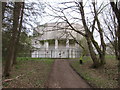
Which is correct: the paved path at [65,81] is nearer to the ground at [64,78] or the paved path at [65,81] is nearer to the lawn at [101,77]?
the ground at [64,78]

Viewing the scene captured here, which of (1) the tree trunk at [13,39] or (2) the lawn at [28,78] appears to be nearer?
(2) the lawn at [28,78]

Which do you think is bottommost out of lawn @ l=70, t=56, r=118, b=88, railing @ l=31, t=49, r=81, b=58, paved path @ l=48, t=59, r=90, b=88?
paved path @ l=48, t=59, r=90, b=88

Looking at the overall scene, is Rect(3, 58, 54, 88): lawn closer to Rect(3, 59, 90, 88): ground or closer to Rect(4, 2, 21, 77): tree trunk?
Rect(3, 59, 90, 88): ground

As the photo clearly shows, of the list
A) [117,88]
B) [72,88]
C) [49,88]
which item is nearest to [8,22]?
[49,88]

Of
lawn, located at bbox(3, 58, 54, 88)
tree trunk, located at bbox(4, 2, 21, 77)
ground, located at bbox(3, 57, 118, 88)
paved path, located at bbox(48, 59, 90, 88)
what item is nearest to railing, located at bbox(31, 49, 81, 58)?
lawn, located at bbox(3, 58, 54, 88)

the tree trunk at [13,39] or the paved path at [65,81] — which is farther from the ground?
the tree trunk at [13,39]

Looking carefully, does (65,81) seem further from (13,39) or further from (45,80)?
(13,39)

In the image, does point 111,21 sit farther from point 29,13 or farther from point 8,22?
point 8,22

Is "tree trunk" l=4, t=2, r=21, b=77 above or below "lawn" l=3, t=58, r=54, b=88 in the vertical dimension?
above

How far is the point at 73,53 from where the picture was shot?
21.6 meters

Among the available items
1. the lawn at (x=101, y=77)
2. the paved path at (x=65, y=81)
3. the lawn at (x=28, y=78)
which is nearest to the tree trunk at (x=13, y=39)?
the lawn at (x=28, y=78)

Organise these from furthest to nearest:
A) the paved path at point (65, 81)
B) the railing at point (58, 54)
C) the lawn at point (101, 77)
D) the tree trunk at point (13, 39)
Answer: the railing at point (58, 54) → the tree trunk at point (13, 39) → the paved path at point (65, 81) → the lawn at point (101, 77)

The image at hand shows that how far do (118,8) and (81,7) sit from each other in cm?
366

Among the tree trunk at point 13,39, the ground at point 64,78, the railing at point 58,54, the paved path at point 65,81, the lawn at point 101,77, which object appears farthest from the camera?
the railing at point 58,54
